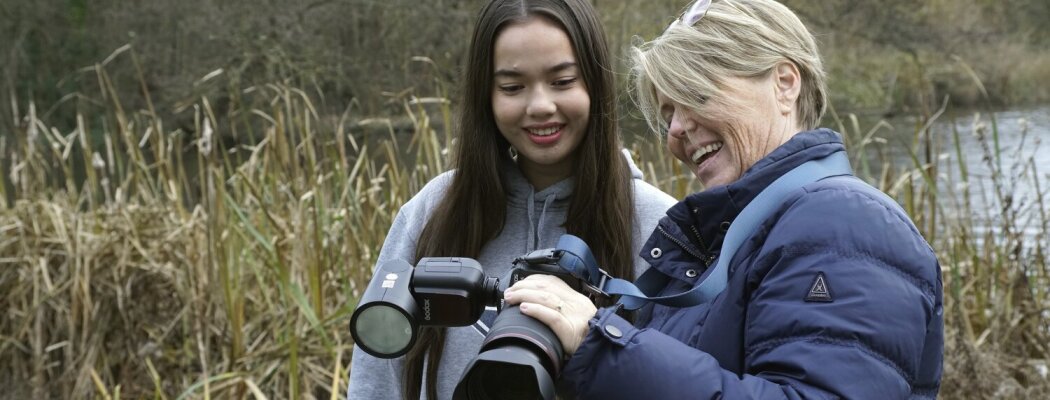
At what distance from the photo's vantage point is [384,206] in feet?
10.5

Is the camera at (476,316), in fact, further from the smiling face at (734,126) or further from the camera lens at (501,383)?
the smiling face at (734,126)

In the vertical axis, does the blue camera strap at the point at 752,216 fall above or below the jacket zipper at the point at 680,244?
above

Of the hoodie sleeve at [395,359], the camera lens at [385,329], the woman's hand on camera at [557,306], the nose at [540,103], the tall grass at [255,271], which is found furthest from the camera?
the tall grass at [255,271]

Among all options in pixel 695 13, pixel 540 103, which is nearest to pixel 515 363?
pixel 695 13

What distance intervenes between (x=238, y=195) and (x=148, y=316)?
1.57ft

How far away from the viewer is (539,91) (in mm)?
1601

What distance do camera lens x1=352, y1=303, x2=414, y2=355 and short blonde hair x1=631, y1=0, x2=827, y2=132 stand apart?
38cm

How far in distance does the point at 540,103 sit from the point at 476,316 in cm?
48

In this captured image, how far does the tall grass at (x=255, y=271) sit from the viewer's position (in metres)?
2.90

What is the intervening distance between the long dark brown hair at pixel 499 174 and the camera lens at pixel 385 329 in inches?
21.1

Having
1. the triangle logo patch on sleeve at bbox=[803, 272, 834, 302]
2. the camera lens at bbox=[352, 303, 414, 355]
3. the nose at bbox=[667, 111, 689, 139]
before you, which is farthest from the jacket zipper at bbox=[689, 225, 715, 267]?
the camera lens at bbox=[352, 303, 414, 355]

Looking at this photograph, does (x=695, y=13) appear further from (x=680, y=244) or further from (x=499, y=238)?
(x=499, y=238)

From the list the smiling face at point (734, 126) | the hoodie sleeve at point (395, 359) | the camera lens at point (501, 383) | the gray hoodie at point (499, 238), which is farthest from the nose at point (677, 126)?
the hoodie sleeve at point (395, 359)

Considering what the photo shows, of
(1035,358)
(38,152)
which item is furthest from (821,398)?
(38,152)
